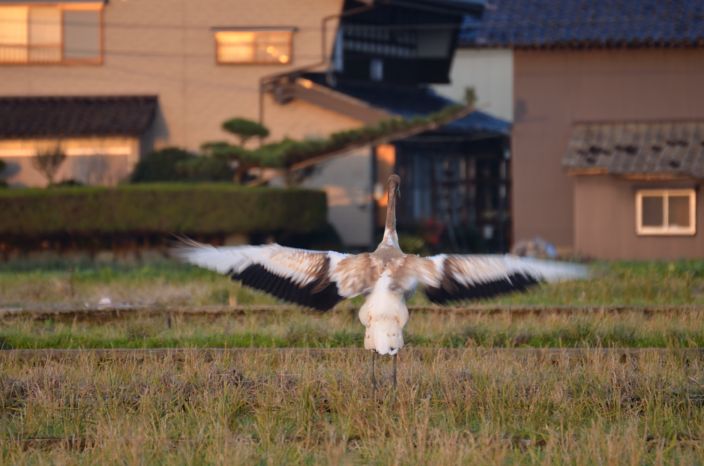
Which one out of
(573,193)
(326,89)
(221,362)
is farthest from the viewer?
(573,193)

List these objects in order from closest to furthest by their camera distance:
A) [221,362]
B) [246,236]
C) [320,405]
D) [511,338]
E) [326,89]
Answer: [320,405]
[221,362]
[511,338]
[246,236]
[326,89]

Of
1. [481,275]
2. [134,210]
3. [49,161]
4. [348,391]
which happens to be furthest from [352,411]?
[49,161]

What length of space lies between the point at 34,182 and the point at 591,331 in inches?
735

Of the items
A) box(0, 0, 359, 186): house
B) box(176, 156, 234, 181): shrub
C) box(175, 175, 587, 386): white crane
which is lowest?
box(175, 175, 587, 386): white crane

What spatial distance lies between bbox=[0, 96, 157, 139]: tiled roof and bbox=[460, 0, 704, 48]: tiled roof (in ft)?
28.8

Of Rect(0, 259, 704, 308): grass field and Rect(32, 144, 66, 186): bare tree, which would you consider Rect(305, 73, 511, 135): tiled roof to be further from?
Rect(0, 259, 704, 308): grass field

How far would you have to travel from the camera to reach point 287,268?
35.2 feet

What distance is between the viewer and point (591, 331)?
13812 millimetres

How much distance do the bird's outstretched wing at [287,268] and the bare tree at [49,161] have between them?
58.4 ft

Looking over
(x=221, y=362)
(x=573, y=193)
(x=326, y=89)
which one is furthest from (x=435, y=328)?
(x=573, y=193)

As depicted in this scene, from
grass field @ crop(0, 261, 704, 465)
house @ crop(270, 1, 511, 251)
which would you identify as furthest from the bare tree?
grass field @ crop(0, 261, 704, 465)

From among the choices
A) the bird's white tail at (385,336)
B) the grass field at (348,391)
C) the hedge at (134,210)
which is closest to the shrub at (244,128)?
the hedge at (134,210)

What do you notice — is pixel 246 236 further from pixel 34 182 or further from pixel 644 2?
pixel 644 2

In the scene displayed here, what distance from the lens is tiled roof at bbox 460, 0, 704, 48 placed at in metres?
31.0
